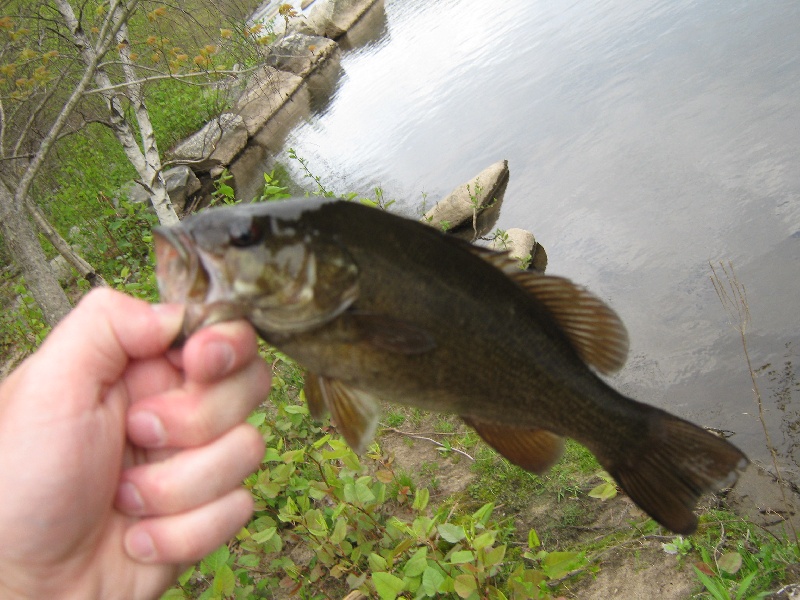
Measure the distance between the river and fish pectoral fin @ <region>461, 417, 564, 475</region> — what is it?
3.43 metres

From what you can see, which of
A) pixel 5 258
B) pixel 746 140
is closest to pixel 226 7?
pixel 746 140

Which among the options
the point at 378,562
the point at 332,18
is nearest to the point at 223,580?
the point at 378,562

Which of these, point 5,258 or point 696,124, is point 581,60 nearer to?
point 696,124

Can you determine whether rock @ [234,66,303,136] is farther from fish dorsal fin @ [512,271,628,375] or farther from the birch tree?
fish dorsal fin @ [512,271,628,375]

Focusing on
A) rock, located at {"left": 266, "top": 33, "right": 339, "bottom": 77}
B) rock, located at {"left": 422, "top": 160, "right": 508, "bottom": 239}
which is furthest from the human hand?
rock, located at {"left": 266, "top": 33, "right": 339, "bottom": 77}

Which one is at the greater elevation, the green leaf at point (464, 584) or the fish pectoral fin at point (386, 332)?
the fish pectoral fin at point (386, 332)

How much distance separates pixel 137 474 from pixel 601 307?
4.97ft

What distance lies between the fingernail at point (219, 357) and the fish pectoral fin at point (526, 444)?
0.78 m

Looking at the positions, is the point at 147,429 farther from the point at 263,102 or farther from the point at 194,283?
the point at 263,102

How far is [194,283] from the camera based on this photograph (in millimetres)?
1574

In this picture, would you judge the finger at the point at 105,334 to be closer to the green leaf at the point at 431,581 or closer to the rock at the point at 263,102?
the green leaf at the point at 431,581

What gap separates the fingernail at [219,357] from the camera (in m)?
1.55

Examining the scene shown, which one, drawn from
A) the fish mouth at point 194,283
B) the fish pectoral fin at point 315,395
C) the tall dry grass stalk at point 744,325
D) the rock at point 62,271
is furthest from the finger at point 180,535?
the rock at point 62,271

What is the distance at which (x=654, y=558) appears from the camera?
325cm
